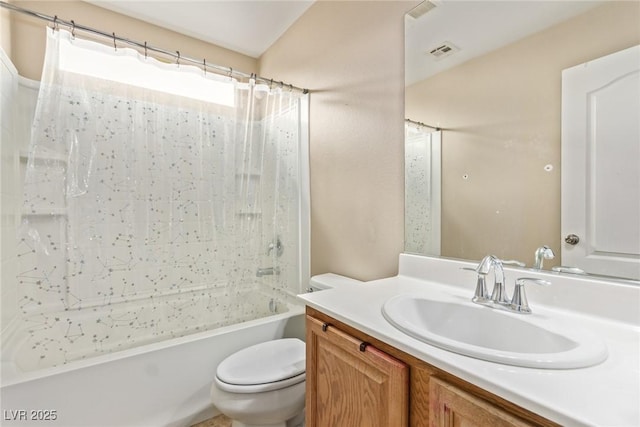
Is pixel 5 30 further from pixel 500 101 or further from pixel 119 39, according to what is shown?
pixel 500 101

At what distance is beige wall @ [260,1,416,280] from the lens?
5.02 ft

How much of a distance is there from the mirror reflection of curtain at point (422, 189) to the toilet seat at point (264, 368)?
2.61 ft

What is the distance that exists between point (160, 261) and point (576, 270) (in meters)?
1.97

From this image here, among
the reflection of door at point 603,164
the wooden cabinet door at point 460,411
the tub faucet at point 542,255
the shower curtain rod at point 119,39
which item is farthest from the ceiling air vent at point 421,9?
the wooden cabinet door at point 460,411

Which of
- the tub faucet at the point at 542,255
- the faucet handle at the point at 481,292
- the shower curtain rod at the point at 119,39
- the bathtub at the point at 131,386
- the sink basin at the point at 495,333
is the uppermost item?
the shower curtain rod at the point at 119,39

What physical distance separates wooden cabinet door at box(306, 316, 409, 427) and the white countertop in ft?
0.23

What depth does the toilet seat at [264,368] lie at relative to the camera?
126 cm

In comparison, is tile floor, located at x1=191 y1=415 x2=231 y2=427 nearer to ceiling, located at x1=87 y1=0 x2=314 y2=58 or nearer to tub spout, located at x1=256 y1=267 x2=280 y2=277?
tub spout, located at x1=256 y1=267 x2=280 y2=277

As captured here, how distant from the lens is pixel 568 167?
3.08 feet

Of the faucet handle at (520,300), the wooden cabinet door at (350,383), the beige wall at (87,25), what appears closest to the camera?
the wooden cabinet door at (350,383)

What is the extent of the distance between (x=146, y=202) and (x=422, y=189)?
5.08 ft

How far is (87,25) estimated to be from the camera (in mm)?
2084

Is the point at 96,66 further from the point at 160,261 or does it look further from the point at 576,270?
the point at 576,270

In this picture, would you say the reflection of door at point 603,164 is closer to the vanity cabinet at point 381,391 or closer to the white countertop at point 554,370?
the white countertop at point 554,370
